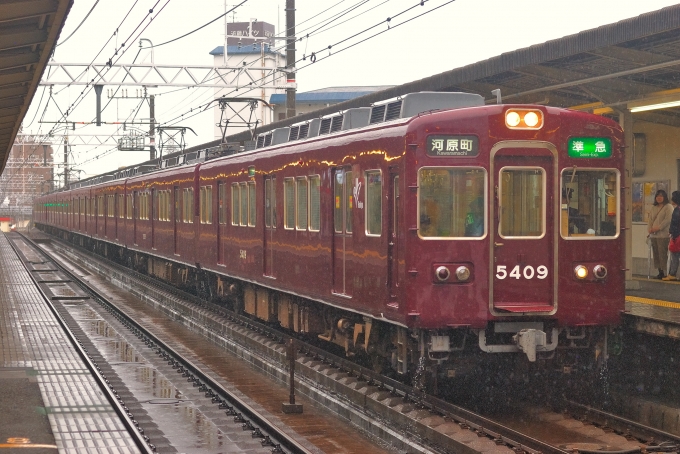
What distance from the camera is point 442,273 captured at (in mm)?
8906

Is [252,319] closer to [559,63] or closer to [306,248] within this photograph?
[306,248]

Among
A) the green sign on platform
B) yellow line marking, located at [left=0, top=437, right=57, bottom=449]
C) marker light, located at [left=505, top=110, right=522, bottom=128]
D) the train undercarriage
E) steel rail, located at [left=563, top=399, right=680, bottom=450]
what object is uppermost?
marker light, located at [left=505, top=110, right=522, bottom=128]

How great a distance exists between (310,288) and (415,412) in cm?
357

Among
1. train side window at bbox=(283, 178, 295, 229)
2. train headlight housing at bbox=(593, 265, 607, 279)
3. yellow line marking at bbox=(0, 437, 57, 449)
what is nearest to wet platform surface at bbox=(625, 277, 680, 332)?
train headlight housing at bbox=(593, 265, 607, 279)

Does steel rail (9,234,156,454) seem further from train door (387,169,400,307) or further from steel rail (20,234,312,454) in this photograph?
train door (387,169,400,307)

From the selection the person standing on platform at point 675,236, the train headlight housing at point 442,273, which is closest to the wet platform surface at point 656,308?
the person standing on platform at point 675,236

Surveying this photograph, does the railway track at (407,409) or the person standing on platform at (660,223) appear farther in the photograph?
the person standing on platform at (660,223)

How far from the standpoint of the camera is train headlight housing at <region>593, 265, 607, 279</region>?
9.23m

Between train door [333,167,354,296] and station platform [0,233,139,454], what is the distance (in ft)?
9.09

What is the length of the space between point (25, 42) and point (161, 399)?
411cm

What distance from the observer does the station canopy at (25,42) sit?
774 cm

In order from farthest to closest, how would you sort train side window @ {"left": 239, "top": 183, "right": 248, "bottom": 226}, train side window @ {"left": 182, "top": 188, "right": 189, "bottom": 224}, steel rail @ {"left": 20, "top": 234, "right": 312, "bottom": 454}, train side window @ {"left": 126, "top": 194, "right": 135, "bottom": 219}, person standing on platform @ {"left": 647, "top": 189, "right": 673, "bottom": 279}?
train side window @ {"left": 126, "top": 194, "right": 135, "bottom": 219} → train side window @ {"left": 182, "top": 188, "right": 189, "bottom": 224} → train side window @ {"left": 239, "top": 183, "right": 248, "bottom": 226} → person standing on platform @ {"left": 647, "top": 189, "right": 673, "bottom": 279} → steel rail @ {"left": 20, "top": 234, "right": 312, "bottom": 454}

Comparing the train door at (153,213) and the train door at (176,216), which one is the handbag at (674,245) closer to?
the train door at (176,216)

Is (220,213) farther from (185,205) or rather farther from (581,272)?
(581,272)
